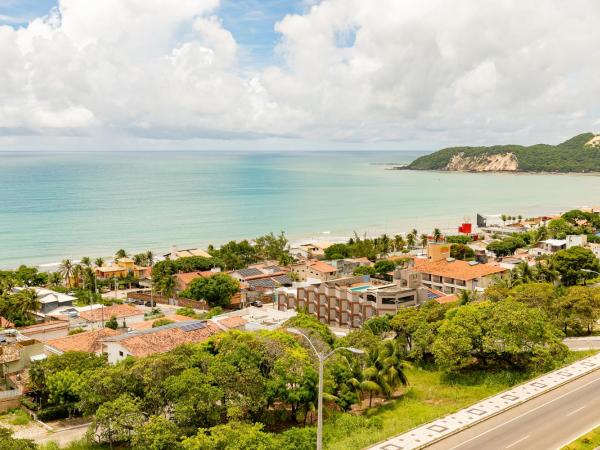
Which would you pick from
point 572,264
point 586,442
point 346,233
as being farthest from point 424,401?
point 346,233

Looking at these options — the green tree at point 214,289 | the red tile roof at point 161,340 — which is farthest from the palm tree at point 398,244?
the red tile roof at point 161,340

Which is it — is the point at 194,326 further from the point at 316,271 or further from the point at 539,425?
the point at 316,271

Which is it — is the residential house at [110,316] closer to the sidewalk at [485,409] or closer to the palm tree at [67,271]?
the palm tree at [67,271]

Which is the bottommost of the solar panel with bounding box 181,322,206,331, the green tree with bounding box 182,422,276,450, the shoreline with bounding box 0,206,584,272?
the shoreline with bounding box 0,206,584,272

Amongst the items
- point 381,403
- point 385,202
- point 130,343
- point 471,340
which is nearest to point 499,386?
point 471,340

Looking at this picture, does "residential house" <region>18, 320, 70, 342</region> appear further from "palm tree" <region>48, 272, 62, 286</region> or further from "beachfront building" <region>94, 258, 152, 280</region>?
"beachfront building" <region>94, 258, 152, 280</region>

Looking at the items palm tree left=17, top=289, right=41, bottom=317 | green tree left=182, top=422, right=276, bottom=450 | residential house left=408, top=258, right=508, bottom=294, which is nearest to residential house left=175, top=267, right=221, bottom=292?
palm tree left=17, top=289, right=41, bottom=317
